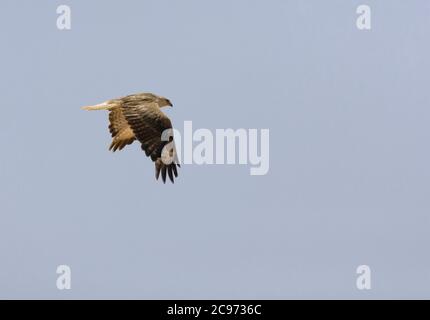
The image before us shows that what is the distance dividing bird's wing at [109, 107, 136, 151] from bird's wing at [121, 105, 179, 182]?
9.30 ft

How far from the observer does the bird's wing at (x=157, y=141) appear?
42.0 meters

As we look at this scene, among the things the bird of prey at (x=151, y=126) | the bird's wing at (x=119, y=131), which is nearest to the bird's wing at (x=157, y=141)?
the bird of prey at (x=151, y=126)

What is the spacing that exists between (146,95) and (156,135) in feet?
6.98

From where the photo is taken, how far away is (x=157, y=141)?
4200 centimetres

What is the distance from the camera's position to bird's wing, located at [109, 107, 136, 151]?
1783 inches

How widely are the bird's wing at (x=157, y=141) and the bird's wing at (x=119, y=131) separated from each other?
2833 millimetres

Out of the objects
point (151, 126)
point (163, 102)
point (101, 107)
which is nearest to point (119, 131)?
point (101, 107)

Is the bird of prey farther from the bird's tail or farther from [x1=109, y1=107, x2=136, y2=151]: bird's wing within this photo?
[x1=109, y1=107, x2=136, y2=151]: bird's wing

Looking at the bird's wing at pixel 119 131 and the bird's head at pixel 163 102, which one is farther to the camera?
the bird's wing at pixel 119 131

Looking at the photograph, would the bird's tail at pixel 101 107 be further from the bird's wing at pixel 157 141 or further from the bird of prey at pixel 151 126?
the bird's wing at pixel 157 141

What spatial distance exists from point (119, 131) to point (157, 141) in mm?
3658

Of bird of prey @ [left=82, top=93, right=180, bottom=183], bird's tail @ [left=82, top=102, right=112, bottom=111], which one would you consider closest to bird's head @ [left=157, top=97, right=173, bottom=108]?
bird of prey @ [left=82, top=93, right=180, bottom=183]
